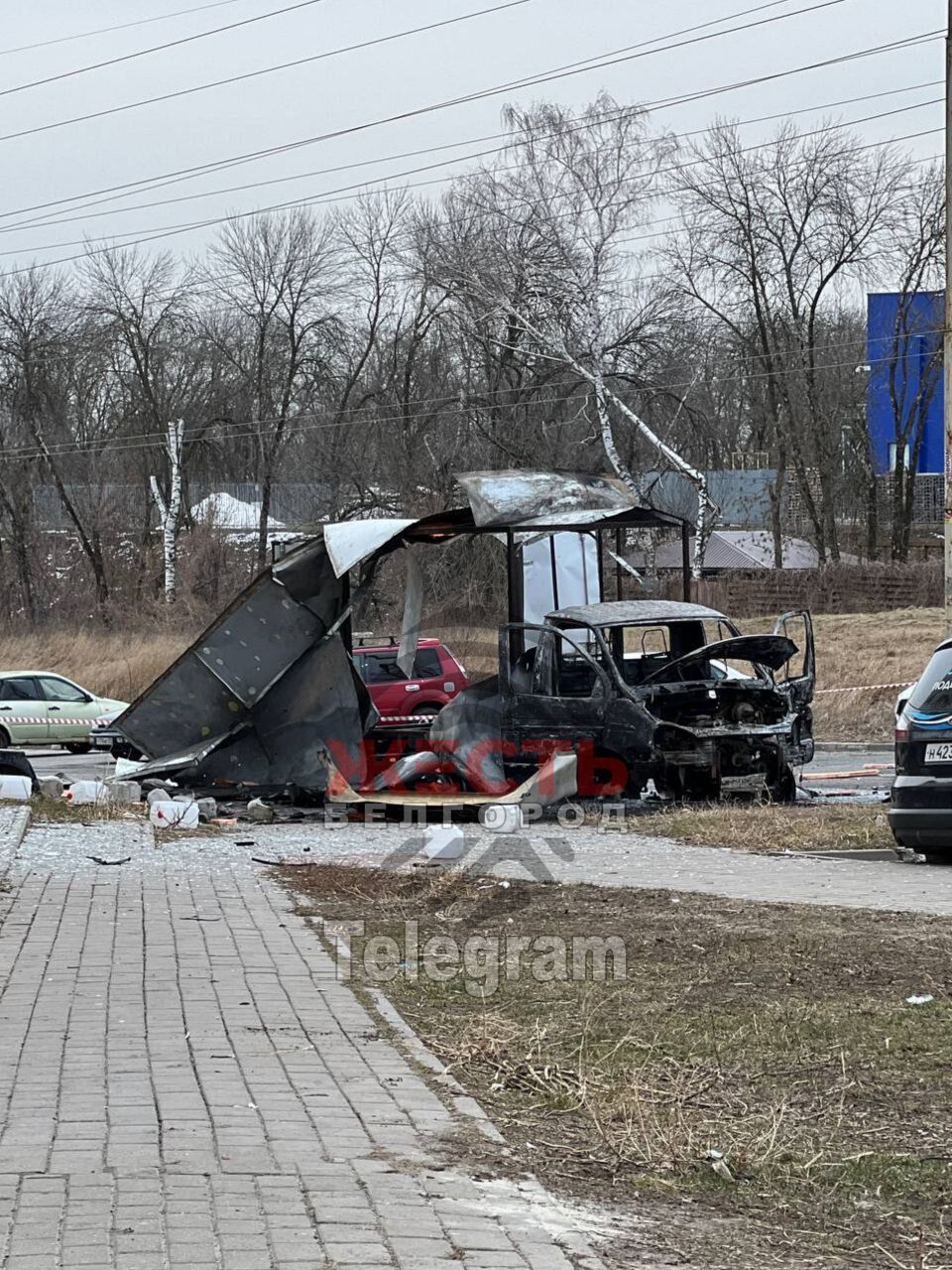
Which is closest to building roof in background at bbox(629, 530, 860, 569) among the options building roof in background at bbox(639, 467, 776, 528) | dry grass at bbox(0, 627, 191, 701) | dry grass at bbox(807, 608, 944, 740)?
building roof in background at bbox(639, 467, 776, 528)

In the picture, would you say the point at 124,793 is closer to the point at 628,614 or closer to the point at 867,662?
the point at 628,614

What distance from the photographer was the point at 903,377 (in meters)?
51.5

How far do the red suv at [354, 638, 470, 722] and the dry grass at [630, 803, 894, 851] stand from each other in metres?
11.0

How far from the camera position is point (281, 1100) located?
214 inches

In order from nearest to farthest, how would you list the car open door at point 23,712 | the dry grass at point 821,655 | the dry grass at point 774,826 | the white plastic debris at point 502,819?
the dry grass at point 774,826 → the white plastic debris at point 502,819 → the dry grass at point 821,655 → the car open door at point 23,712

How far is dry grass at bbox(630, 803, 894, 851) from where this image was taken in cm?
1302

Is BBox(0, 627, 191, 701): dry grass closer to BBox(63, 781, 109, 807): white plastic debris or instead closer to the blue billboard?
BBox(63, 781, 109, 807): white plastic debris

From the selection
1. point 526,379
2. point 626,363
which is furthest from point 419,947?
point 526,379

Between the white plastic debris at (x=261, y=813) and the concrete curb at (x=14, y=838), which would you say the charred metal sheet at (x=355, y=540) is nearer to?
the white plastic debris at (x=261, y=813)

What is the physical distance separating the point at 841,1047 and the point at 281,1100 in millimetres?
2237

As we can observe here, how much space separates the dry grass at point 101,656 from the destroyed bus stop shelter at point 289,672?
1963 cm

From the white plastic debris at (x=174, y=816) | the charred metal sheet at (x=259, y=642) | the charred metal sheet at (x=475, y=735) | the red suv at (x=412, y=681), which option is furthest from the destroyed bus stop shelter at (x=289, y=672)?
the red suv at (x=412, y=681)

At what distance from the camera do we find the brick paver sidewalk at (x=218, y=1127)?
4.05 meters

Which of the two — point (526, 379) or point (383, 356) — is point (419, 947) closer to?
point (526, 379)
